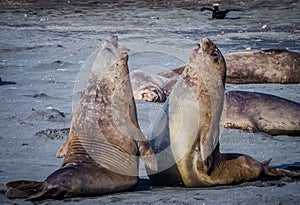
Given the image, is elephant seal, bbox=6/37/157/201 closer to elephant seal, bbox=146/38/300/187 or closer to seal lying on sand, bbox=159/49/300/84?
elephant seal, bbox=146/38/300/187

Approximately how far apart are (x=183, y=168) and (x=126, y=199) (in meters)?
0.54

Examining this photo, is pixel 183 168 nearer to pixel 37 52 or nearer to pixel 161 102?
pixel 161 102

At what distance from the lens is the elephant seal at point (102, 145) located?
15.7ft

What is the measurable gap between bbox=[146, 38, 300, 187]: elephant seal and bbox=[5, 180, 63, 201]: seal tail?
773 mm

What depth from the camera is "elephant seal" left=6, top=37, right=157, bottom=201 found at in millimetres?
4797

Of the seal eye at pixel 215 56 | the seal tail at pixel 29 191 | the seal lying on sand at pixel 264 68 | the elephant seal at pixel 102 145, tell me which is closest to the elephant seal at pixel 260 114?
the seal eye at pixel 215 56

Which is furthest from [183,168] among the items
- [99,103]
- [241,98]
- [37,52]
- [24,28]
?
[24,28]

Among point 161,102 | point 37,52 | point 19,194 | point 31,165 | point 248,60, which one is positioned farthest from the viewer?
point 37,52

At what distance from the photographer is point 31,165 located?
18.5 ft

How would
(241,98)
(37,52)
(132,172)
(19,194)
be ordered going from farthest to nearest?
1. (37,52)
2. (241,98)
3. (132,172)
4. (19,194)

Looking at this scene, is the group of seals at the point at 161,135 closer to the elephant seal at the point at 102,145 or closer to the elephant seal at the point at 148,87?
the elephant seal at the point at 102,145

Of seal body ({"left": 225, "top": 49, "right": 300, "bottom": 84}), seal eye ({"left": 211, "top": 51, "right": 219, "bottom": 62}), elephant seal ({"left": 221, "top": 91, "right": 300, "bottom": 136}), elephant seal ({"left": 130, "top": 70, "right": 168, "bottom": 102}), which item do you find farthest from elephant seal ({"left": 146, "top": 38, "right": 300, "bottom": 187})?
seal body ({"left": 225, "top": 49, "right": 300, "bottom": 84})

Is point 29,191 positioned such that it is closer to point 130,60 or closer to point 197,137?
point 197,137

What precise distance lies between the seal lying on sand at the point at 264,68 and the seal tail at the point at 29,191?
5.16 metres
